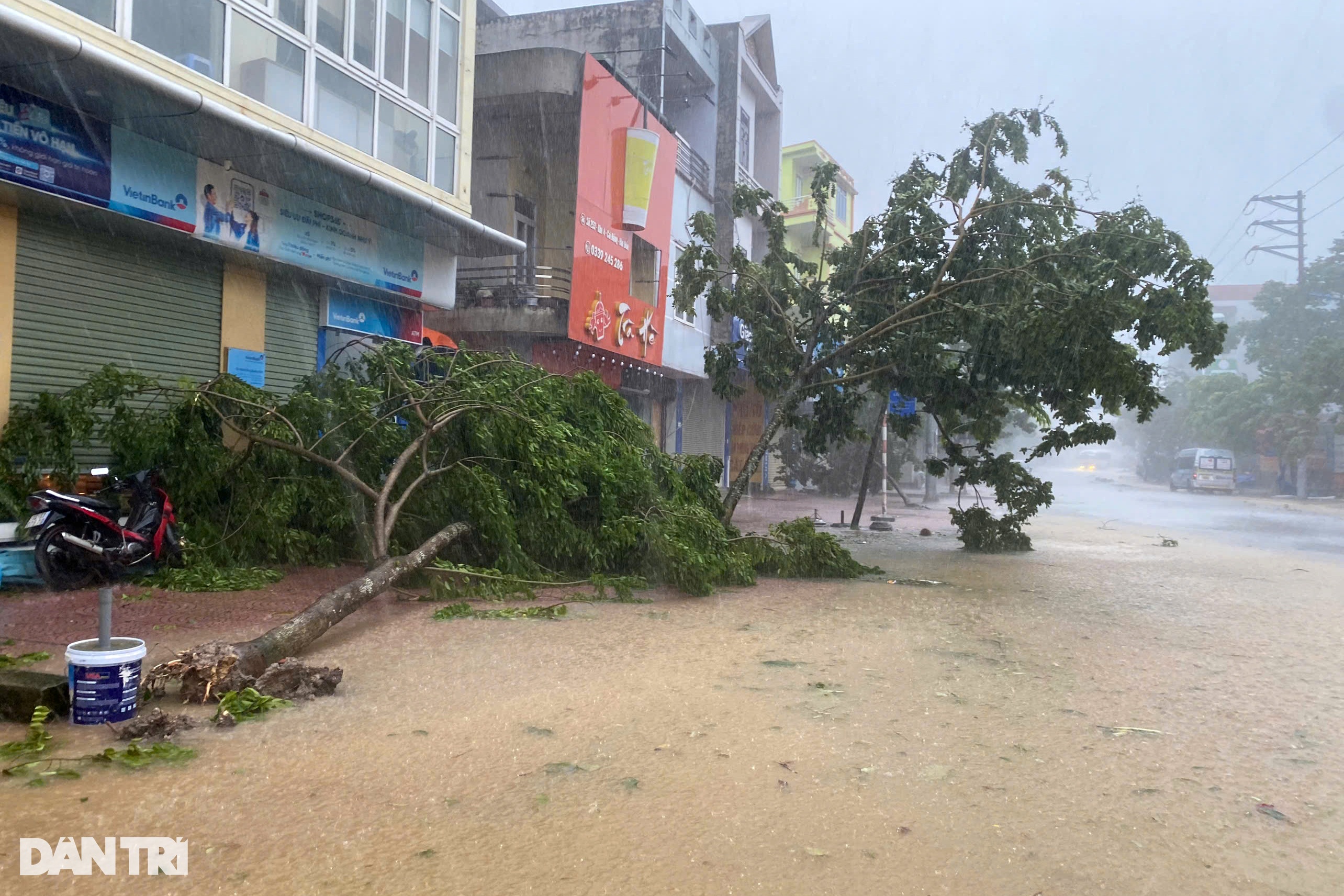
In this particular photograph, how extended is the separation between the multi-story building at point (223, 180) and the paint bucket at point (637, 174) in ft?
17.0

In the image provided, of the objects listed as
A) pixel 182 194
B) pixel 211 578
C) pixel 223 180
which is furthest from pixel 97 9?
pixel 211 578

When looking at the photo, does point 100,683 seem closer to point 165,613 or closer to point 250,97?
point 165,613

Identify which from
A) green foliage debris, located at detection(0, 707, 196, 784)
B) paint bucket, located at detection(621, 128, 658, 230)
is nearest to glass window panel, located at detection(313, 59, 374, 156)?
paint bucket, located at detection(621, 128, 658, 230)

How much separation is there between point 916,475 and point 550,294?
28317mm

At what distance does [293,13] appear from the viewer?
33.4 ft

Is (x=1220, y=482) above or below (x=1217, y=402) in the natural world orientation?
below

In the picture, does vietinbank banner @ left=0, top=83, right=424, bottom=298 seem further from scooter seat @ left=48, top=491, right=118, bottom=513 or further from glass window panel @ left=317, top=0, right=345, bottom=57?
scooter seat @ left=48, top=491, right=118, bottom=513

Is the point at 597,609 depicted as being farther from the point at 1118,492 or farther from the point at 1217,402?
the point at 1217,402

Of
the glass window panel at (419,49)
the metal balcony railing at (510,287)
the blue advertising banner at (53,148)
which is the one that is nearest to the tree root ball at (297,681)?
the blue advertising banner at (53,148)

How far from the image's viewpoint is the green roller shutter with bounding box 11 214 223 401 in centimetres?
853

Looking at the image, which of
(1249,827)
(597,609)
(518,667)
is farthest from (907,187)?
(1249,827)

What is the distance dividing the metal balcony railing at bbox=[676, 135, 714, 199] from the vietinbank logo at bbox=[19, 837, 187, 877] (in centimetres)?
1983

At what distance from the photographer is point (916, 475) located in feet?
137

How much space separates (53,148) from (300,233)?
3144 millimetres
